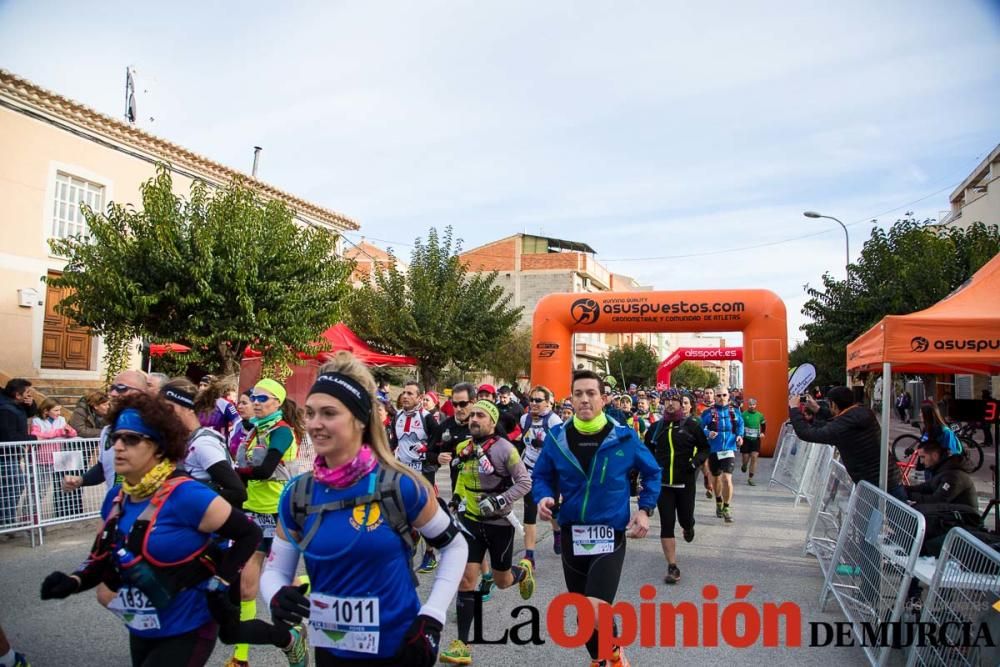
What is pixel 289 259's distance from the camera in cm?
1291

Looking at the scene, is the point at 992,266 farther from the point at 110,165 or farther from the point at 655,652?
the point at 110,165

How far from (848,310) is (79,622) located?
23684 millimetres

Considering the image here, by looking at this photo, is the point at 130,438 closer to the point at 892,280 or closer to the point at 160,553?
the point at 160,553

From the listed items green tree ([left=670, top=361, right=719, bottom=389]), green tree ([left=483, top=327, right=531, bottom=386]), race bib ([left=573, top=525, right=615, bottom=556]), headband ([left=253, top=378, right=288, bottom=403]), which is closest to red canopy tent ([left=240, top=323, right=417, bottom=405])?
headband ([left=253, top=378, right=288, bottom=403])

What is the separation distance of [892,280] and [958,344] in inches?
711

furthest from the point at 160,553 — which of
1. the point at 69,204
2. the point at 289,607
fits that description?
the point at 69,204

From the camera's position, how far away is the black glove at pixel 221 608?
2861 mm

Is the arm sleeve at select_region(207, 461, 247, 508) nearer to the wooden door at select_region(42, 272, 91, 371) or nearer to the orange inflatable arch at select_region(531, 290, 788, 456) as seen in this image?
the wooden door at select_region(42, 272, 91, 371)

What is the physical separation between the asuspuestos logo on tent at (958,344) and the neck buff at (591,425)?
3469 millimetres

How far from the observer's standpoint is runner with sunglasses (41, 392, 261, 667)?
9.12ft

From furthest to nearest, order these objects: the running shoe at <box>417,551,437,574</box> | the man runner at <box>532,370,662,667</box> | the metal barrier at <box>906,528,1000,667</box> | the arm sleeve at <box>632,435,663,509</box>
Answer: the running shoe at <box>417,551,437,574</box>, the arm sleeve at <box>632,435,663,509</box>, the man runner at <box>532,370,662,667</box>, the metal barrier at <box>906,528,1000,667</box>

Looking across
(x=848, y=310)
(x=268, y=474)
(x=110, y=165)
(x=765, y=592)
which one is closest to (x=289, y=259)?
(x=110, y=165)

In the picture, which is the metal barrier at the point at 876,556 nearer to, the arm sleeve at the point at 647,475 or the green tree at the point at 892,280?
the arm sleeve at the point at 647,475

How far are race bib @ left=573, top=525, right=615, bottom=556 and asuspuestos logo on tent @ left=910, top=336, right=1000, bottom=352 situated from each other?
12.2 feet
